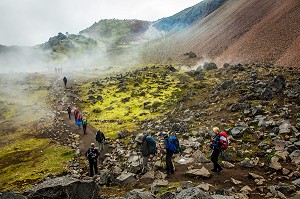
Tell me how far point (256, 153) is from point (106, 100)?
4120cm

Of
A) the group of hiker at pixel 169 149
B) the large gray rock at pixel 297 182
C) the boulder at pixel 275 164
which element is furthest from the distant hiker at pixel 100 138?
the large gray rock at pixel 297 182

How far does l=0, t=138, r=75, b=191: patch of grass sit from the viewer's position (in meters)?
26.5

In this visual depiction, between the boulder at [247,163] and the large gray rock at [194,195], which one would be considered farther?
the boulder at [247,163]

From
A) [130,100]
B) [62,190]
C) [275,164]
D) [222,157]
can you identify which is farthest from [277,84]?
[130,100]

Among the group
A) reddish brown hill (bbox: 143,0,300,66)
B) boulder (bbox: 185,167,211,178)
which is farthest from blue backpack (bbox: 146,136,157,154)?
reddish brown hill (bbox: 143,0,300,66)

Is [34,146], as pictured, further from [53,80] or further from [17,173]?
[53,80]

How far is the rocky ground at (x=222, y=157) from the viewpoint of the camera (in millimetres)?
15352

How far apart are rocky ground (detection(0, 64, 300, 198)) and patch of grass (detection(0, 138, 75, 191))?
1.55 m

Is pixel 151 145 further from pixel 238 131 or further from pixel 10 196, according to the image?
pixel 10 196

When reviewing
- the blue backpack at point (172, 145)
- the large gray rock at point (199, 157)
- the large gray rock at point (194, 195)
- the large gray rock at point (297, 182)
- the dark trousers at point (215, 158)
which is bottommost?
the large gray rock at point (199, 157)

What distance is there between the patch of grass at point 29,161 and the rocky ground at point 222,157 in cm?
155

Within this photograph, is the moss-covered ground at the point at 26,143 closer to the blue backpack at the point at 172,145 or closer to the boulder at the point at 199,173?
the blue backpack at the point at 172,145

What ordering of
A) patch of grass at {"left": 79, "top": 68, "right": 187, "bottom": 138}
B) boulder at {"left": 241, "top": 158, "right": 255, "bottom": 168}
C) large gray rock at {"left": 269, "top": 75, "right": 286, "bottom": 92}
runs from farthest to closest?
patch of grass at {"left": 79, "top": 68, "right": 187, "bottom": 138}
large gray rock at {"left": 269, "top": 75, "right": 286, "bottom": 92}
boulder at {"left": 241, "top": 158, "right": 255, "bottom": 168}

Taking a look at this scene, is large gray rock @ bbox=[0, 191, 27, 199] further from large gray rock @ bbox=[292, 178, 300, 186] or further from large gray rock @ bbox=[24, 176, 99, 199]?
large gray rock @ bbox=[292, 178, 300, 186]
